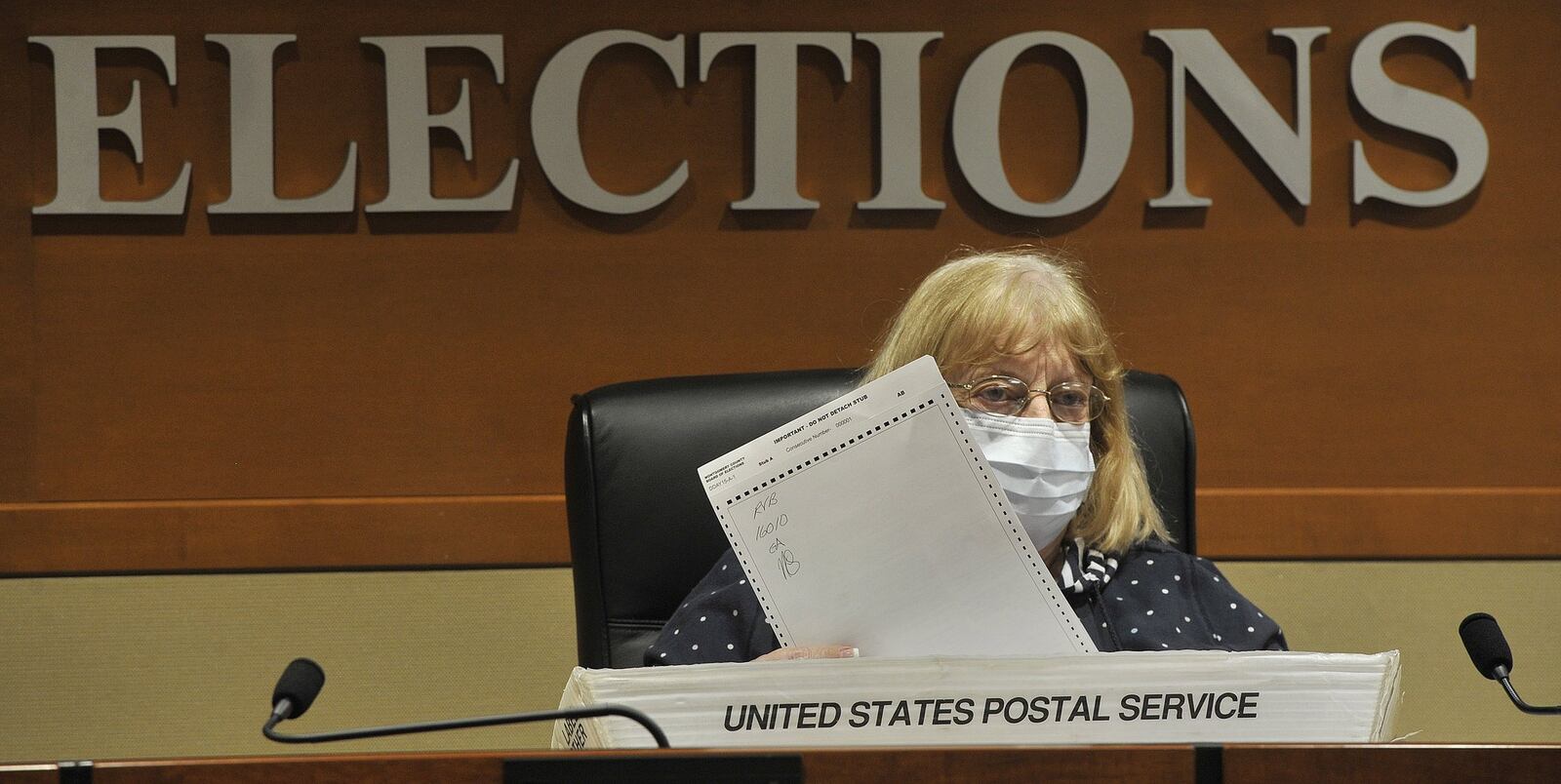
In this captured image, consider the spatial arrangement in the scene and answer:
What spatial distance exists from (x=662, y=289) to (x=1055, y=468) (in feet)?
3.68

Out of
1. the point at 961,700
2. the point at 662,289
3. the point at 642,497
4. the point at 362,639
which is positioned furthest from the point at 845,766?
the point at 362,639

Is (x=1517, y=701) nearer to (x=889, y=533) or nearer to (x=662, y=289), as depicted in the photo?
(x=889, y=533)

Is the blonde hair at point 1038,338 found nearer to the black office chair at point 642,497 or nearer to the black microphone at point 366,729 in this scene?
the black office chair at point 642,497

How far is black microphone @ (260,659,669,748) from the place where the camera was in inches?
32.6

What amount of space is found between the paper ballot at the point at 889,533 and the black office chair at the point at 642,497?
1.42 ft

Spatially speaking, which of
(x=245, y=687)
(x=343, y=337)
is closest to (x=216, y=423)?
(x=343, y=337)

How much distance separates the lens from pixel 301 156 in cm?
241

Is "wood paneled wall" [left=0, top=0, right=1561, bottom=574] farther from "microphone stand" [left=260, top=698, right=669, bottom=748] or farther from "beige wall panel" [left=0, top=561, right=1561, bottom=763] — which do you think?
"microphone stand" [left=260, top=698, right=669, bottom=748]

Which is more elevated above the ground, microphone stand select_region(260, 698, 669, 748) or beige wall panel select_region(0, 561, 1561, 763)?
microphone stand select_region(260, 698, 669, 748)

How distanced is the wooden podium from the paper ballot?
1.61ft

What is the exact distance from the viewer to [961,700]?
0.90 metres

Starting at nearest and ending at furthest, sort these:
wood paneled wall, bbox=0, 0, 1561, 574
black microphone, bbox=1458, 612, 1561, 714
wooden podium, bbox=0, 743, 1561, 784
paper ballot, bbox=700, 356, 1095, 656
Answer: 1. wooden podium, bbox=0, 743, 1561, 784
2. black microphone, bbox=1458, 612, 1561, 714
3. paper ballot, bbox=700, 356, 1095, 656
4. wood paneled wall, bbox=0, 0, 1561, 574

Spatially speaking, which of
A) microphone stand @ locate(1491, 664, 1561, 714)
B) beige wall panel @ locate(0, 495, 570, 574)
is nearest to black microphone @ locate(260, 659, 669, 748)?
microphone stand @ locate(1491, 664, 1561, 714)

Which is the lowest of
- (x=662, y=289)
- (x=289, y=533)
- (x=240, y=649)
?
(x=240, y=649)
